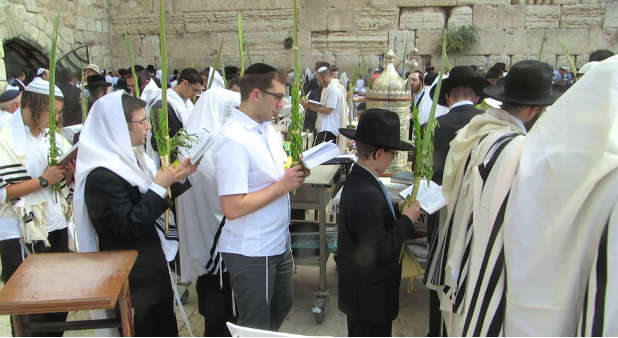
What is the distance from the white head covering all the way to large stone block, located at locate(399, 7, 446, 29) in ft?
Result: 47.5

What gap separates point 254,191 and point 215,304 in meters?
1.24

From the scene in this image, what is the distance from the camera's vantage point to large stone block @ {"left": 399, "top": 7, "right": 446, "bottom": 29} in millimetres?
14836

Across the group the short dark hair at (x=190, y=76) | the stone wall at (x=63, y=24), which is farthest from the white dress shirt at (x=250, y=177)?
the stone wall at (x=63, y=24)

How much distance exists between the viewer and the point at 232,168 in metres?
2.19

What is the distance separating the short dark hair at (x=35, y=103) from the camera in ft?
9.95

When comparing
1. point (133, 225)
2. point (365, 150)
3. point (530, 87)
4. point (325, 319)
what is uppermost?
point (530, 87)

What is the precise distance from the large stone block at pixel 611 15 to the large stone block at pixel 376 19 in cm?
680

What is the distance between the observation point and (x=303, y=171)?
235 centimetres

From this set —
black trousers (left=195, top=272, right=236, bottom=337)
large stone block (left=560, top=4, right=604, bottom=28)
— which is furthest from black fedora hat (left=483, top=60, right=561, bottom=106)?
large stone block (left=560, top=4, right=604, bottom=28)

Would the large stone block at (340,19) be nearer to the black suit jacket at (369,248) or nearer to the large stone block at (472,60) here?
the large stone block at (472,60)

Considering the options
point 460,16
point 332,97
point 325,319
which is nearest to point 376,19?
point 460,16

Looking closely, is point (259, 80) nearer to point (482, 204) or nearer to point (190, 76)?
point (482, 204)

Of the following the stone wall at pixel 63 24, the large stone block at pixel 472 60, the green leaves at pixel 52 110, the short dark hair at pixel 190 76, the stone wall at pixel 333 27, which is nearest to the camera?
the green leaves at pixel 52 110

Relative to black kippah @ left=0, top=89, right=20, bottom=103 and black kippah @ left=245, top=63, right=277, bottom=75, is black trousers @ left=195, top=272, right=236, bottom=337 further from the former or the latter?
black kippah @ left=0, top=89, right=20, bottom=103
